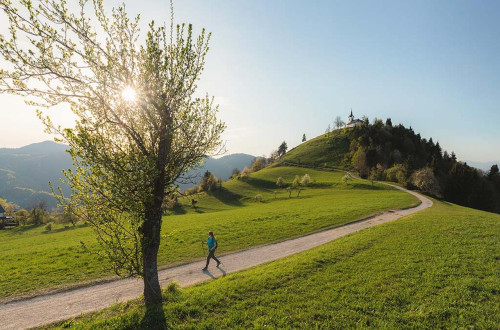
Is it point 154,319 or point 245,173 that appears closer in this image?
point 154,319

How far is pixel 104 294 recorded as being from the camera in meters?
16.6

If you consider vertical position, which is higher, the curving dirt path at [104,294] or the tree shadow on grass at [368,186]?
the tree shadow on grass at [368,186]

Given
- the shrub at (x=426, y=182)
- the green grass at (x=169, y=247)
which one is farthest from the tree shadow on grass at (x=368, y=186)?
the green grass at (x=169, y=247)

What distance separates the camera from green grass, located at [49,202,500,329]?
36.1 feet

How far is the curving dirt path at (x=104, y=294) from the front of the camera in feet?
46.2

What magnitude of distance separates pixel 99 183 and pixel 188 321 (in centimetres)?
758

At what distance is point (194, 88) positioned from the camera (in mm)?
12898

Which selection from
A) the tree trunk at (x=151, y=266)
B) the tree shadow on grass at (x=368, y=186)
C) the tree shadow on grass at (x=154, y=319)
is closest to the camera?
the tree shadow on grass at (x=154, y=319)

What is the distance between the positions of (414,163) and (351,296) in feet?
401

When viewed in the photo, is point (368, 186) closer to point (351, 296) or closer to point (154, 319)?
point (351, 296)

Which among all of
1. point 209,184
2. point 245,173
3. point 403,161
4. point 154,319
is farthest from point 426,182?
point 154,319

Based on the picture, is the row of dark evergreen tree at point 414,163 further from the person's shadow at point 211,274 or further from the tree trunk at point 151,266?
the tree trunk at point 151,266

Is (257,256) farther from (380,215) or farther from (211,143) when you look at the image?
(380,215)

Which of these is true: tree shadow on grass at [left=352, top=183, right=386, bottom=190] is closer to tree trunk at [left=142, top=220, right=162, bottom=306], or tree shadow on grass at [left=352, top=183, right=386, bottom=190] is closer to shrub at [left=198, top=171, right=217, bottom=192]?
shrub at [left=198, top=171, right=217, bottom=192]
